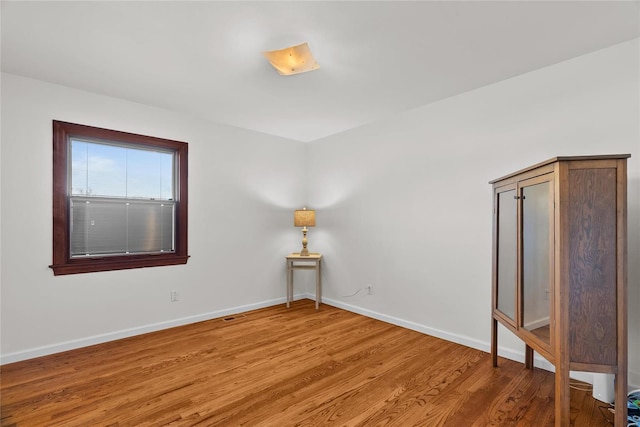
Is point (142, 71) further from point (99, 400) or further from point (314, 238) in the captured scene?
point (314, 238)

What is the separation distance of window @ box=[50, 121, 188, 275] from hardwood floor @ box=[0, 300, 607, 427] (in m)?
0.89

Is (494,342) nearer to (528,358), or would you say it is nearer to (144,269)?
(528,358)

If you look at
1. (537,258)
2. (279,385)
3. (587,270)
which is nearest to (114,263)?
(279,385)

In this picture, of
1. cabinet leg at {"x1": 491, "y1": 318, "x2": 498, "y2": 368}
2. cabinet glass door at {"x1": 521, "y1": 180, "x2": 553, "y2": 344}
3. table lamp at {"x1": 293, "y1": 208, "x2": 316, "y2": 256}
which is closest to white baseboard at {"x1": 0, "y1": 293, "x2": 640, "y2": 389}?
cabinet leg at {"x1": 491, "y1": 318, "x2": 498, "y2": 368}

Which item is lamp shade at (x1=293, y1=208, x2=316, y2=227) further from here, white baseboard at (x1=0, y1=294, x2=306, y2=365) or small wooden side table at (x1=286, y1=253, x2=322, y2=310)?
white baseboard at (x1=0, y1=294, x2=306, y2=365)

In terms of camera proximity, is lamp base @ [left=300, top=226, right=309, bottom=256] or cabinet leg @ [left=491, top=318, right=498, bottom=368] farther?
lamp base @ [left=300, top=226, right=309, bottom=256]

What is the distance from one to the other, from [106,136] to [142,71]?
965mm

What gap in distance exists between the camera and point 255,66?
249cm

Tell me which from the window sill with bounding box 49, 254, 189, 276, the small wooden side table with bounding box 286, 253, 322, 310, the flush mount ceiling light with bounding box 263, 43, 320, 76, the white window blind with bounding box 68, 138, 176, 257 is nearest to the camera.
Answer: the flush mount ceiling light with bounding box 263, 43, 320, 76

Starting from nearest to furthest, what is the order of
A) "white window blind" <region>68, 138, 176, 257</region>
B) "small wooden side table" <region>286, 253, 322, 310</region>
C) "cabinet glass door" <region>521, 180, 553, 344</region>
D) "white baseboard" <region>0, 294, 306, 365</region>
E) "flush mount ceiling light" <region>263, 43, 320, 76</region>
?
"cabinet glass door" <region>521, 180, 553, 344</region> < "flush mount ceiling light" <region>263, 43, 320, 76</region> < "white baseboard" <region>0, 294, 306, 365</region> < "white window blind" <region>68, 138, 176, 257</region> < "small wooden side table" <region>286, 253, 322, 310</region>

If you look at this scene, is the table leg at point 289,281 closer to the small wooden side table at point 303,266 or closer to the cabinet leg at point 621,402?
the small wooden side table at point 303,266

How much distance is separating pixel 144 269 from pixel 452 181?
3.46 meters

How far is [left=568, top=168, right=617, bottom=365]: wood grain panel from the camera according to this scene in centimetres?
165

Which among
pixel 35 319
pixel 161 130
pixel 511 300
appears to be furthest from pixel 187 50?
pixel 511 300
